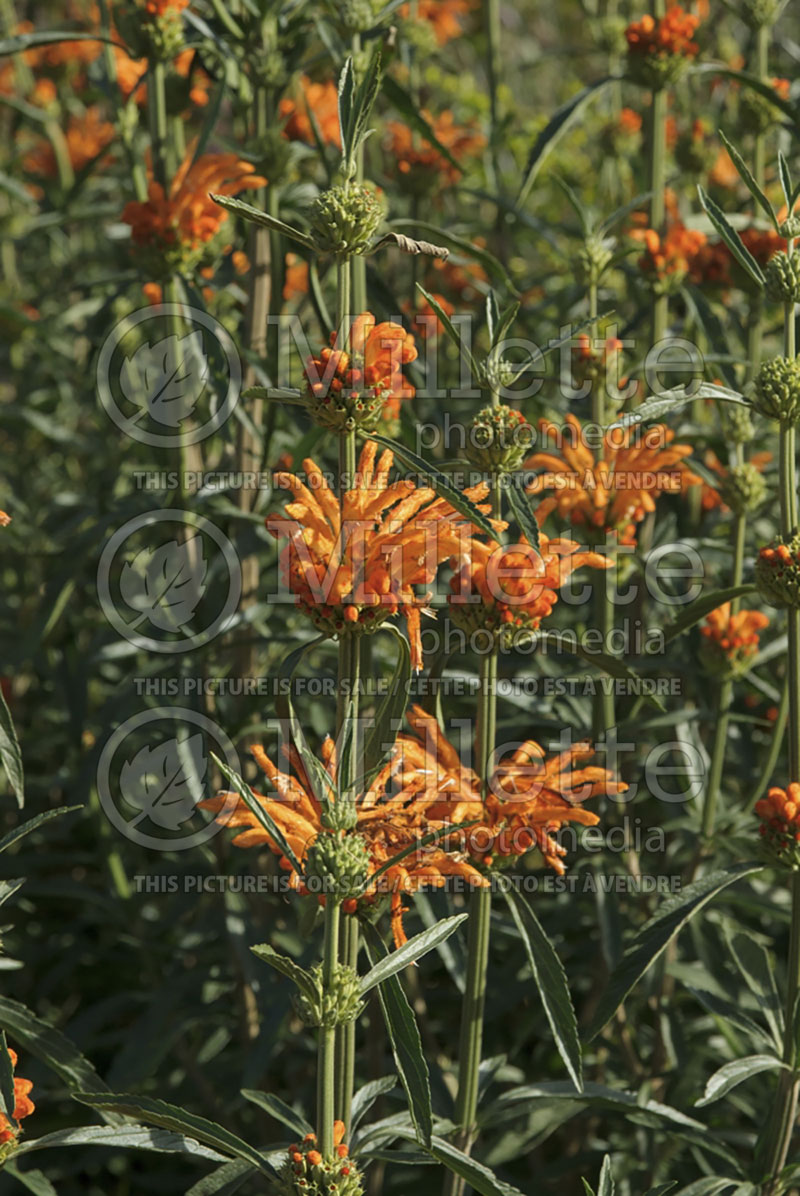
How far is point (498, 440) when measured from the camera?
67.2 inches

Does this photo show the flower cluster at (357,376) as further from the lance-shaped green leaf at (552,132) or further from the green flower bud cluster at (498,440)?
the lance-shaped green leaf at (552,132)

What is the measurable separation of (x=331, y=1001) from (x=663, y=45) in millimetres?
2173

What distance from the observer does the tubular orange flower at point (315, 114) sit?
3102 millimetres

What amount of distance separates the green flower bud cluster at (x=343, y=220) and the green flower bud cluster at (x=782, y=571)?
28.0 inches

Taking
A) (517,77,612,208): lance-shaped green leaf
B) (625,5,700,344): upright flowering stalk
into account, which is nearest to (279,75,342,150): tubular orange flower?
(517,77,612,208): lance-shaped green leaf

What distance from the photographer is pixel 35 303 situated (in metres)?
3.97

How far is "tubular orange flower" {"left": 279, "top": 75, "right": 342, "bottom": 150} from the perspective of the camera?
3.10 m

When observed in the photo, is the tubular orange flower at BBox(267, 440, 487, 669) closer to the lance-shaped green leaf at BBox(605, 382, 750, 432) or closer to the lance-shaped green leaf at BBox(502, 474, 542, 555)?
the lance-shaped green leaf at BBox(502, 474, 542, 555)

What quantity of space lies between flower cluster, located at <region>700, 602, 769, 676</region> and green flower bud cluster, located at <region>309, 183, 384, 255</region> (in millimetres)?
1102

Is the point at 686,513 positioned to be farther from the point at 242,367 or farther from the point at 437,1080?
the point at 437,1080

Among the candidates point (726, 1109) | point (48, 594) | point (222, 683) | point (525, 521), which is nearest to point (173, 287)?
point (48, 594)

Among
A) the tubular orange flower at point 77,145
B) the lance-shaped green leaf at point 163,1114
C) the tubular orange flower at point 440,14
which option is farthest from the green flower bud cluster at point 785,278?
the tubular orange flower at point 77,145

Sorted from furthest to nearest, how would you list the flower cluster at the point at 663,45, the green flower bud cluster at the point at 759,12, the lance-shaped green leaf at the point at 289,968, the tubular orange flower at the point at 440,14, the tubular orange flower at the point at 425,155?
the tubular orange flower at the point at 440,14 → the tubular orange flower at the point at 425,155 → the green flower bud cluster at the point at 759,12 → the flower cluster at the point at 663,45 → the lance-shaped green leaf at the point at 289,968

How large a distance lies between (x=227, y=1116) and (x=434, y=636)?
1.13 m
